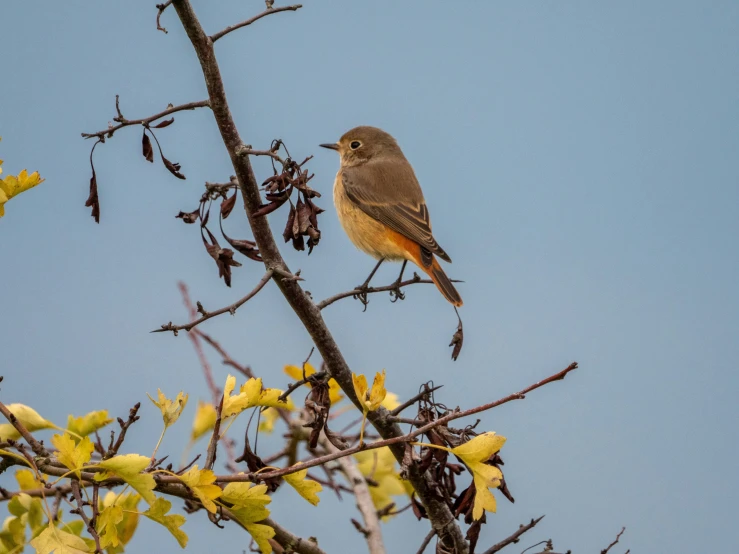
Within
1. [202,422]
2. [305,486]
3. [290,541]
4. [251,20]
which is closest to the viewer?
[305,486]

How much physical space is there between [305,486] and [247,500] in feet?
0.71

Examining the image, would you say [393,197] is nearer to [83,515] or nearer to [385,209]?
[385,209]

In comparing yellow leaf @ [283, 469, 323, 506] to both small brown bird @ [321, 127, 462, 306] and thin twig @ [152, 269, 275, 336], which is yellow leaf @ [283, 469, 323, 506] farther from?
small brown bird @ [321, 127, 462, 306]

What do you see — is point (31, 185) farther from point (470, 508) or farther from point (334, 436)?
point (470, 508)

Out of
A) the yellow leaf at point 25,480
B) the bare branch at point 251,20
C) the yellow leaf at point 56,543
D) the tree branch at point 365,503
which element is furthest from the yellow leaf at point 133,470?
the tree branch at point 365,503

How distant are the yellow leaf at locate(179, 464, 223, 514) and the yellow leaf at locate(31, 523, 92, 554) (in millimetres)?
275

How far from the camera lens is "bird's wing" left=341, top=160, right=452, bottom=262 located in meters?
4.57

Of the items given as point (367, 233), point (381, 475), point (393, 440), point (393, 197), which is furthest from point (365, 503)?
point (393, 197)

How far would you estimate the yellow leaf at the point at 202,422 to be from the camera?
3.28 meters

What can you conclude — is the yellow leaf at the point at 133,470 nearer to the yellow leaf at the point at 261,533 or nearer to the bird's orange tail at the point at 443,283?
the yellow leaf at the point at 261,533

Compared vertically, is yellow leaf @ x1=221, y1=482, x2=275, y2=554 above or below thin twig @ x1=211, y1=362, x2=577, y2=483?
below

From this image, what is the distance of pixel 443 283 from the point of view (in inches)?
154

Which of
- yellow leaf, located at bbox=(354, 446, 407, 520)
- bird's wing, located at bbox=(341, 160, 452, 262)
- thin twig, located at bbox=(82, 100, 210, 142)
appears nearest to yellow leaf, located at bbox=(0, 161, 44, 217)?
thin twig, located at bbox=(82, 100, 210, 142)

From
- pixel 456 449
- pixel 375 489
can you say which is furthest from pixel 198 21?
pixel 375 489
